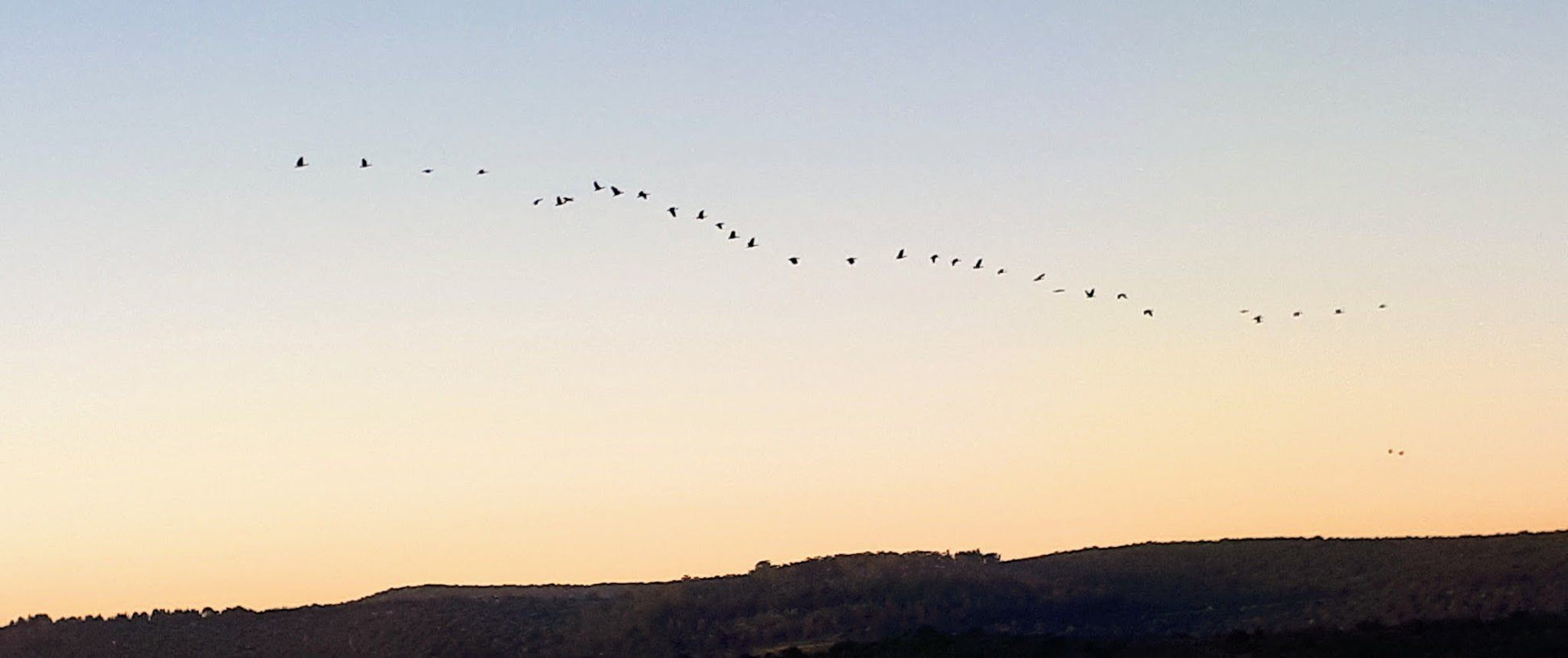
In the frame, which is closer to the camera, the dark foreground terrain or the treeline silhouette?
the treeline silhouette

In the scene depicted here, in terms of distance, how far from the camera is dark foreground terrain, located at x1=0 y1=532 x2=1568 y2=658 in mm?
68188

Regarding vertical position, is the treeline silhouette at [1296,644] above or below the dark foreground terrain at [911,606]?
below

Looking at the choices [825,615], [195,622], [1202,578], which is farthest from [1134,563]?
[195,622]

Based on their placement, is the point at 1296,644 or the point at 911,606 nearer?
the point at 1296,644

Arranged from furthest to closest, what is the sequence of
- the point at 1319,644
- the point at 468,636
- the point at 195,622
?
the point at 195,622, the point at 468,636, the point at 1319,644

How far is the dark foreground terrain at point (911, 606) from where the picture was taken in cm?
6819

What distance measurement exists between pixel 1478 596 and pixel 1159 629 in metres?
10.9

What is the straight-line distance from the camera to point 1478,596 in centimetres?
6725

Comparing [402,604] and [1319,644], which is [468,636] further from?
[1319,644]

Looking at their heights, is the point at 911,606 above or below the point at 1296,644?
above

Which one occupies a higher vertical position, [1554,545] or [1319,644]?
[1554,545]

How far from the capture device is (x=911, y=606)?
71.9 meters

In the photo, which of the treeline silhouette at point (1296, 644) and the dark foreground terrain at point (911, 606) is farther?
the dark foreground terrain at point (911, 606)

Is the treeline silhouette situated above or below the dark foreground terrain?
below
